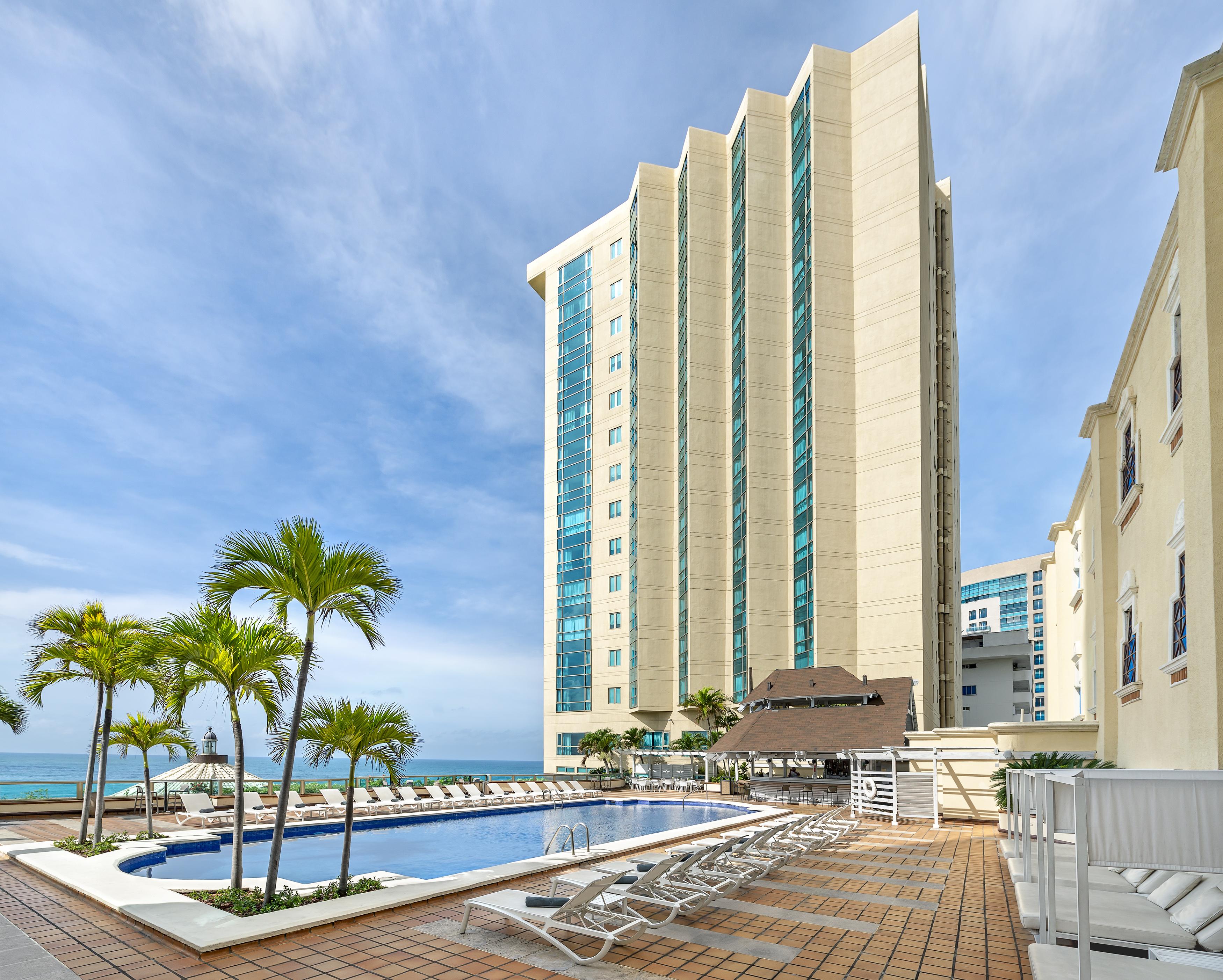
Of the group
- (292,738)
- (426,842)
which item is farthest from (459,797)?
(292,738)

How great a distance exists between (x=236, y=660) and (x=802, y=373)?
40.2 metres

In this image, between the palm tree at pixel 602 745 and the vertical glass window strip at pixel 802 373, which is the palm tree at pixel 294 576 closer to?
the vertical glass window strip at pixel 802 373

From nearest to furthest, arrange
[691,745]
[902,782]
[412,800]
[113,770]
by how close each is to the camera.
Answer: [902,782] < [412,800] < [691,745] < [113,770]

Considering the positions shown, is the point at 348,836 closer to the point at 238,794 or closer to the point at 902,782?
the point at 238,794

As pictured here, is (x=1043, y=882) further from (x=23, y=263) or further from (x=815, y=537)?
(x=815, y=537)

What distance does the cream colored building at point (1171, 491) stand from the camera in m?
7.78

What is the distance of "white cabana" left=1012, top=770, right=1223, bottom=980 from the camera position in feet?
14.9

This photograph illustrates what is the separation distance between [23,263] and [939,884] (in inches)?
Answer: 1270

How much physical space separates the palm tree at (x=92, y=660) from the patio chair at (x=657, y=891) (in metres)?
8.29

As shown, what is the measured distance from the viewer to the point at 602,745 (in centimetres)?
4675

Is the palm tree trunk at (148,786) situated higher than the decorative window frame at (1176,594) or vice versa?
the decorative window frame at (1176,594)

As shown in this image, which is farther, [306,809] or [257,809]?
[306,809]

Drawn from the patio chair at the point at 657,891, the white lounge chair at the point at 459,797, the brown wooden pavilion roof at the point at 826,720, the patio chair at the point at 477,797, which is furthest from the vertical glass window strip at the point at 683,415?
the patio chair at the point at 657,891

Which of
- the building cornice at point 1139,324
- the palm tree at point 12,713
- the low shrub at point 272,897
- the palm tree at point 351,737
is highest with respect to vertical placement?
the building cornice at point 1139,324
